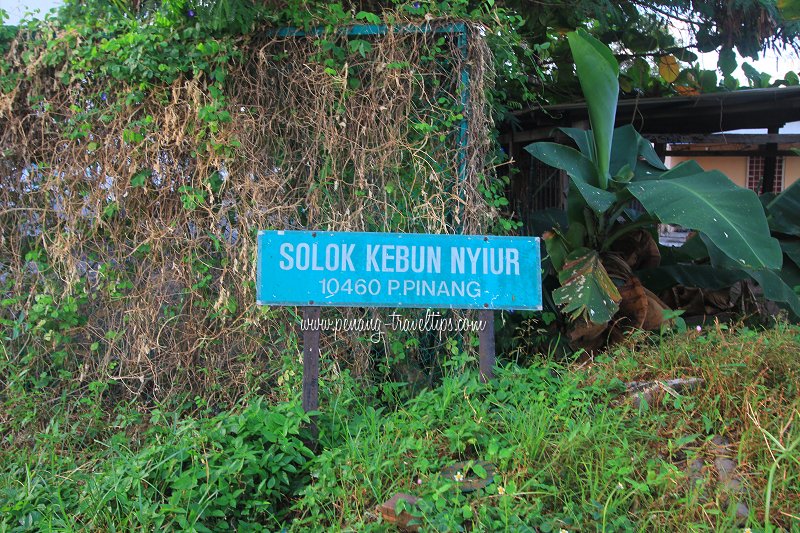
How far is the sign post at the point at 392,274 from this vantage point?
10.5 ft

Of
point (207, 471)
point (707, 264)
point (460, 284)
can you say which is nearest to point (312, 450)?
point (207, 471)

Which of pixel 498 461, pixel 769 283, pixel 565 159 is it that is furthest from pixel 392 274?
pixel 769 283

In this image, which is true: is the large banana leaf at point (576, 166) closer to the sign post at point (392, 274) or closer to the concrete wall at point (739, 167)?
the sign post at point (392, 274)

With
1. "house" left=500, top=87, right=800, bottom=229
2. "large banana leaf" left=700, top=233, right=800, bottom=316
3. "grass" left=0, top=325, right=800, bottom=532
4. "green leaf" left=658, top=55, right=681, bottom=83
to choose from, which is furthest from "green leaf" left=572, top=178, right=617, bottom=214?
"green leaf" left=658, top=55, right=681, bottom=83

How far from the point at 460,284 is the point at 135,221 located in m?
2.10

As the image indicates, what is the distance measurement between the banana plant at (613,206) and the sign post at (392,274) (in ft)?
2.20

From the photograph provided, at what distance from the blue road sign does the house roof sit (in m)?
2.64

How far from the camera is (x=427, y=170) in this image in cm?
402

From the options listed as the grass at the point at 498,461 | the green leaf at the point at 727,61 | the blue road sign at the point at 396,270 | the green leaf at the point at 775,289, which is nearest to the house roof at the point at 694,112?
the green leaf at the point at 727,61

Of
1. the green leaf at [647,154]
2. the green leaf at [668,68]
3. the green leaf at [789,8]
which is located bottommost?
the green leaf at [647,154]

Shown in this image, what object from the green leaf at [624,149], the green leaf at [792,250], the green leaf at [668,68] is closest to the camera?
the green leaf at [792,250]

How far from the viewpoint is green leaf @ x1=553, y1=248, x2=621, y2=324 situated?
12.6 feet

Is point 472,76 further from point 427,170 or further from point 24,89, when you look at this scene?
point 24,89

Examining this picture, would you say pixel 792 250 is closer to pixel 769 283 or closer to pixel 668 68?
pixel 769 283
